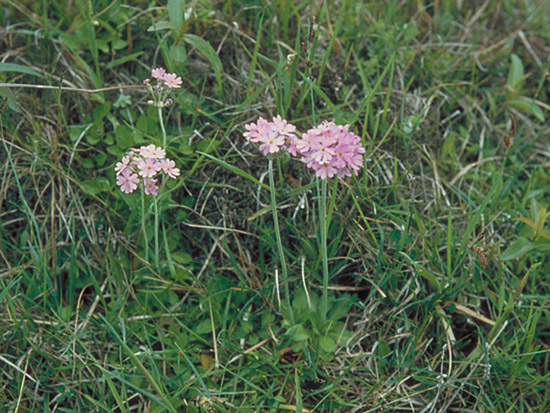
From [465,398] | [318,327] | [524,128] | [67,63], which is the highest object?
[67,63]

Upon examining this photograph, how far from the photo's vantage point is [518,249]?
7.34 feet

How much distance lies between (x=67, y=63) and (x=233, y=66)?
81cm

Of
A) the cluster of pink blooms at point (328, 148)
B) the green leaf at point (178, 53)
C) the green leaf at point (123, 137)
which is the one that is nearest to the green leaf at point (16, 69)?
the green leaf at point (123, 137)

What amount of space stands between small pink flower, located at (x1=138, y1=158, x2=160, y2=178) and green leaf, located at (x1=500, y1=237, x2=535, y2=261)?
A: 1.46m

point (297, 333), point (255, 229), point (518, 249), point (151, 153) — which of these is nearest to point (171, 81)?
point (151, 153)

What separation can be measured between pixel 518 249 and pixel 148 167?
61.0 inches

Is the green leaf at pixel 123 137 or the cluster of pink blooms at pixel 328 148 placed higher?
the cluster of pink blooms at pixel 328 148

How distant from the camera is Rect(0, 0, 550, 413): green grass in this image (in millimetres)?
2082

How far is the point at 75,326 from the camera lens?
2148 millimetres

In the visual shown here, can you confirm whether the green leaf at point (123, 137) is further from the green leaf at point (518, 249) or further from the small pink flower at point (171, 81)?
the green leaf at point (518, 249)

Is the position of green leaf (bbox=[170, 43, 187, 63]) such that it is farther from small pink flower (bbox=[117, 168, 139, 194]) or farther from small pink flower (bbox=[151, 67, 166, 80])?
small pink flower (bbox=[117, 168, 139, 194])

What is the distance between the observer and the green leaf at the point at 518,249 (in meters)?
2.22

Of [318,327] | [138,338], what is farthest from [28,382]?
[318,327]

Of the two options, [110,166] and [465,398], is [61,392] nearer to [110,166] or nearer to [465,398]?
[110,166]
